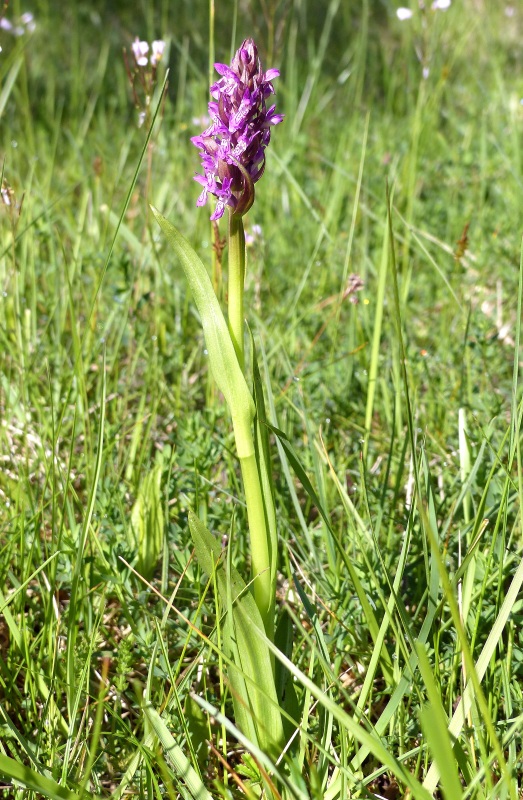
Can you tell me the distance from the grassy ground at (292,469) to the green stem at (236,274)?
0.17m

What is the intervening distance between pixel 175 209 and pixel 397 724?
1943mm

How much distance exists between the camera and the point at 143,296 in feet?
6.26

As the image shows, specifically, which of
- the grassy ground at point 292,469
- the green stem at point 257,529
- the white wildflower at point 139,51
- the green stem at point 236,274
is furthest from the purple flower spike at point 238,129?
the white wildflower at point 139,51

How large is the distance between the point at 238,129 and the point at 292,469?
895 mm

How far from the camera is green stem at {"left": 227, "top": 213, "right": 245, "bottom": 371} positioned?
918 millimetres

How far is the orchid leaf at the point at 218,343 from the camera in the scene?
3.01 ft

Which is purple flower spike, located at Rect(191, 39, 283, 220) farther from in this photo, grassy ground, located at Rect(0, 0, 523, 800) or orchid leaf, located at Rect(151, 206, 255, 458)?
grassy ground, located at Rect(0, 0, 523, 800)

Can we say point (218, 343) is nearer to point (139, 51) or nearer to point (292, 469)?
point (292, 469)

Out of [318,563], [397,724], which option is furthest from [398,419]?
[397,724]

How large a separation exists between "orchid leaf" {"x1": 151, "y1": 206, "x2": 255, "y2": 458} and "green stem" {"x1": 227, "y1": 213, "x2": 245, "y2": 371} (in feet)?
0.07

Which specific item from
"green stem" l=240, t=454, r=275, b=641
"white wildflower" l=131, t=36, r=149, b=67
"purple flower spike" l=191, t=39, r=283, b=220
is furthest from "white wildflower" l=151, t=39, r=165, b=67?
"green stem" l=240, t=454, r=275, b=641

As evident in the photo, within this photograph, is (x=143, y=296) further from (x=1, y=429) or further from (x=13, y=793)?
(x=13, y=793)

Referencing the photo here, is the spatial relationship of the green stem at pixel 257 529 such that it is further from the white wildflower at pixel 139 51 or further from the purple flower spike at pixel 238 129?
the white wildflower at pixel 139 51

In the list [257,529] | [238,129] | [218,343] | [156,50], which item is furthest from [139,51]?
[257,529]
